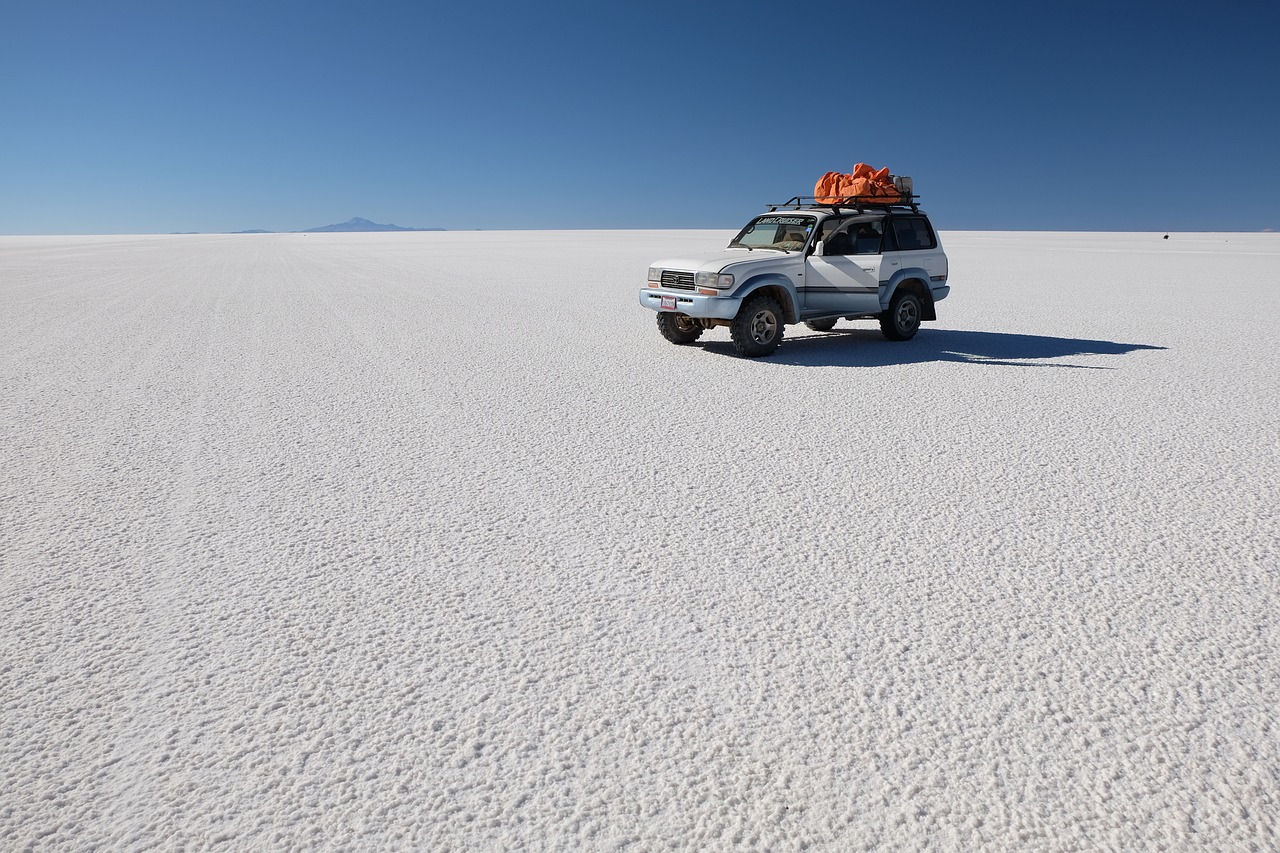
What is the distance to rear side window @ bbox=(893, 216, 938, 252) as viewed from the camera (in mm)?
12031

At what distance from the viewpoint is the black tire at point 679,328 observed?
11.7 m

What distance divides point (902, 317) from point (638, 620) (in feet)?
31.7

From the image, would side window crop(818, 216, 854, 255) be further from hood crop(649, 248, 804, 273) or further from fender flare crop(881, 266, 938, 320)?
fender flare crop(881, 266, 938, 320)

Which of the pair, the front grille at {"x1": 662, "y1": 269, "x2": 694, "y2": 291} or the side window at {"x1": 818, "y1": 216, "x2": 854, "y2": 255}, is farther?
the side window at {"x1": 818, "y1": 216, "x2": 854, "y2": 255}

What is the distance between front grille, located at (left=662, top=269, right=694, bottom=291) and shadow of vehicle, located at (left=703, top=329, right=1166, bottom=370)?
1018 millimetres

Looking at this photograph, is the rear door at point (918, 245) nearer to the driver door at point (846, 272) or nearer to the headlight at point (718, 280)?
the driver door at point (846, 272)

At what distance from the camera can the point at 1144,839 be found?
2387 millimetres

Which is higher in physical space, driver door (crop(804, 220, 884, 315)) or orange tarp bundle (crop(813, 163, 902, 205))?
orange tarp bundle (crop(813, 163, 902, 205))

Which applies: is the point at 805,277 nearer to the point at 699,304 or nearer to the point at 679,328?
the point at 699,304

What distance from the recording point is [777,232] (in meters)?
11.8

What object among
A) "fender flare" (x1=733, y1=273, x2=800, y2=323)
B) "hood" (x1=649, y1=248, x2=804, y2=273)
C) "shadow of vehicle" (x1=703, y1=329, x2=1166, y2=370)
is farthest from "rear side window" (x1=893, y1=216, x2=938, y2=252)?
"fender flare" (x1=733, y1=273, x2=800, y2=323)

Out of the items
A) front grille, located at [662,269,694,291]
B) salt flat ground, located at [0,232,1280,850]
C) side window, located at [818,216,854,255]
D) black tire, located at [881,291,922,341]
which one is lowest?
salt flat ground, located at [0,232,1280,850]

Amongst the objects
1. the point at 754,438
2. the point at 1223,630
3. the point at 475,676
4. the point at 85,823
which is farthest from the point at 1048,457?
the point at 85,823

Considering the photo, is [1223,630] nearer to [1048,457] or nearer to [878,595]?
[878,595]
